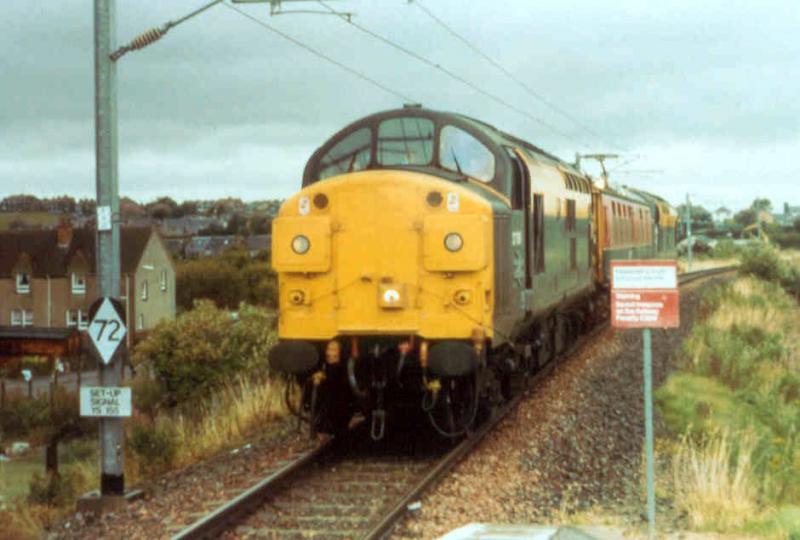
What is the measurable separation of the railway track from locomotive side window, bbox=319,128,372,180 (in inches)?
111

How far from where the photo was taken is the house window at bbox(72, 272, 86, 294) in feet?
234

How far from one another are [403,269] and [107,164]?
2.86m

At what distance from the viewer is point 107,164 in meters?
10.9

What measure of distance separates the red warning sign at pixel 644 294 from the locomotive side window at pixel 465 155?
11.5 feet

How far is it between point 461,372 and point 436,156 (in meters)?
2.53

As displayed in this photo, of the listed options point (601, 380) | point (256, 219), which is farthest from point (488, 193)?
point (256, 219)

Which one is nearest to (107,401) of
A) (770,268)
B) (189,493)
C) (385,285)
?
(189,493)

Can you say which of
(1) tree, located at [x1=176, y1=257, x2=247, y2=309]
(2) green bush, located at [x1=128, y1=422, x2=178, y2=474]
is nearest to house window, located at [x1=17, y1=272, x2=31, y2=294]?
(1) tree, located at [x1=176, y1=257, x2=247, y2=309]

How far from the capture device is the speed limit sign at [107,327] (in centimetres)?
1096

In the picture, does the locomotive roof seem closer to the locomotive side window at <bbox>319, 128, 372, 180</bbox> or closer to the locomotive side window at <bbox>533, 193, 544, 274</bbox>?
the locomotive side window at <bbox>319, 128, 372, 180</bbox>

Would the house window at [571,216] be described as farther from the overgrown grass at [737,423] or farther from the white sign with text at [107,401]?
the white sign with text at [107,401]

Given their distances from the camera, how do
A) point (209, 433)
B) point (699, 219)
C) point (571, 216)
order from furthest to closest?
point (699, 219) → point (571, 216) → point (209, 433)

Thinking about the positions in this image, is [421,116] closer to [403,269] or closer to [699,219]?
[403,269]

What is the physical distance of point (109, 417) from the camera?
11.1 m
